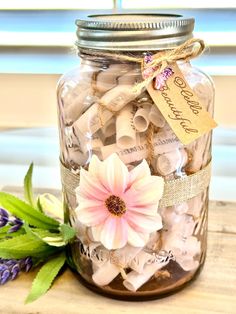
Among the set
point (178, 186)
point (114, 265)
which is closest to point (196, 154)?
point (178, 186)

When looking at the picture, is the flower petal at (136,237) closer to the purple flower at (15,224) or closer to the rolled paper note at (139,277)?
the rolled paper note at (139,277)

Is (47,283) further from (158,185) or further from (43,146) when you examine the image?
(43,146)

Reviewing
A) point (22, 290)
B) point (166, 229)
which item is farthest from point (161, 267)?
point (22, 290)

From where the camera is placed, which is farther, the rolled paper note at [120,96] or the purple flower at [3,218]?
the purple flower at [3,218]

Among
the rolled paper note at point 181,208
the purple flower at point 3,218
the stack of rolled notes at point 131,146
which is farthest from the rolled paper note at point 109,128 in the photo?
the purple flower at point 3,218

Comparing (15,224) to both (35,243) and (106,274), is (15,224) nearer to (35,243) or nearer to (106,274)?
(35,243)
